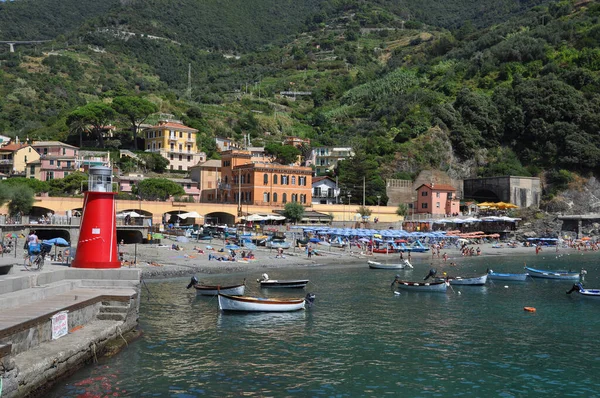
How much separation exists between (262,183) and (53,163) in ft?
83.4

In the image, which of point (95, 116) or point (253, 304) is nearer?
point (253, 304)

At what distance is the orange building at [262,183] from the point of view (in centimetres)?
6862

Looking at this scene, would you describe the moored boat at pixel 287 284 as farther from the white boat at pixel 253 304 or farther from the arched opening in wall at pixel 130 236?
the arched opening in wall at pixel 130 236

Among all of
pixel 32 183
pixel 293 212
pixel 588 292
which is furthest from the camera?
pixel 293 212

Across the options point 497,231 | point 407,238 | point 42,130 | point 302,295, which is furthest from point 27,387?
point 42,130

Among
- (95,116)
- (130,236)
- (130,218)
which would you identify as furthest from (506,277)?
(95,116)

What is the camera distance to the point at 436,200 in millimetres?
77938

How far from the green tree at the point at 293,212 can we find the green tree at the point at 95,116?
1263 inches

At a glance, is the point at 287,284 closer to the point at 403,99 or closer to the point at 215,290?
the point at 215,290

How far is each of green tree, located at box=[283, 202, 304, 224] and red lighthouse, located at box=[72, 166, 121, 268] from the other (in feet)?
145

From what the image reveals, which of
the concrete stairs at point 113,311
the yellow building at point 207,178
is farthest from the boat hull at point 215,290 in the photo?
the yellow building at point 207,178

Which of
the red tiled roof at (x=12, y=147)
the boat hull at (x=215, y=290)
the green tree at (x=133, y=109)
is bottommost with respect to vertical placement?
the boat hull at (x=215, y=290)

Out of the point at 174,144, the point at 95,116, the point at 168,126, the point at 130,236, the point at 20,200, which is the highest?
the point at 95,116

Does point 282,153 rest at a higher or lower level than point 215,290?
higher
